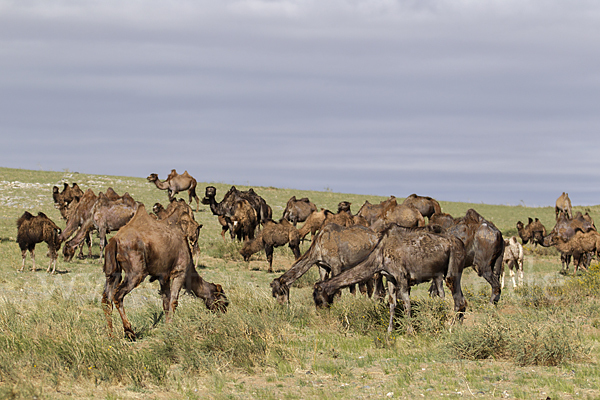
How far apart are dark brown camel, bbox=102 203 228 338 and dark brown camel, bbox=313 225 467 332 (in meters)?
2.48

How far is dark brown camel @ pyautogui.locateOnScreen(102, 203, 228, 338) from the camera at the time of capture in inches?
395

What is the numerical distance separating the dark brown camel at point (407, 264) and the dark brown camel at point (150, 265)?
8.14 feet

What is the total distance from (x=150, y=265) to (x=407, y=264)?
462 centimetres

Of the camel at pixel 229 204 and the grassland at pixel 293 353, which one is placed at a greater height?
the camel at pixel 229 204

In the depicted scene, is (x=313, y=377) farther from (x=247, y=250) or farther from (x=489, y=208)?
(x=489, y=208)

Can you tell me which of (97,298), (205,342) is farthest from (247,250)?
(205,342)

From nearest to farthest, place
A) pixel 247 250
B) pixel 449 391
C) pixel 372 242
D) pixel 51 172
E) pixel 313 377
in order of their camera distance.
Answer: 1. pixel 449 391
2. pixel 313 377
3. pixel 372 242
4. pixel 247 250
5. pixel 51 172

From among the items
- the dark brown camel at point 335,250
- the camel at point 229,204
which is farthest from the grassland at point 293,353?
the camel at point 229,204

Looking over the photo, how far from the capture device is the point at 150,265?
33.8 ft

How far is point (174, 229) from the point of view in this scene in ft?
36.5

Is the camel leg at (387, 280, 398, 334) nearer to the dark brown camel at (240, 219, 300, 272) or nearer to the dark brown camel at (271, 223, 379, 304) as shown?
the dark brown camel at (271, 223, 379, 304)

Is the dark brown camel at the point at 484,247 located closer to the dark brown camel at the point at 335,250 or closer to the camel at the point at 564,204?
the dark brown camel at the point at 335,250

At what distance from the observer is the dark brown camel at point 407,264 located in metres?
11.0

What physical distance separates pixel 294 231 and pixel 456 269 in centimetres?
1008
